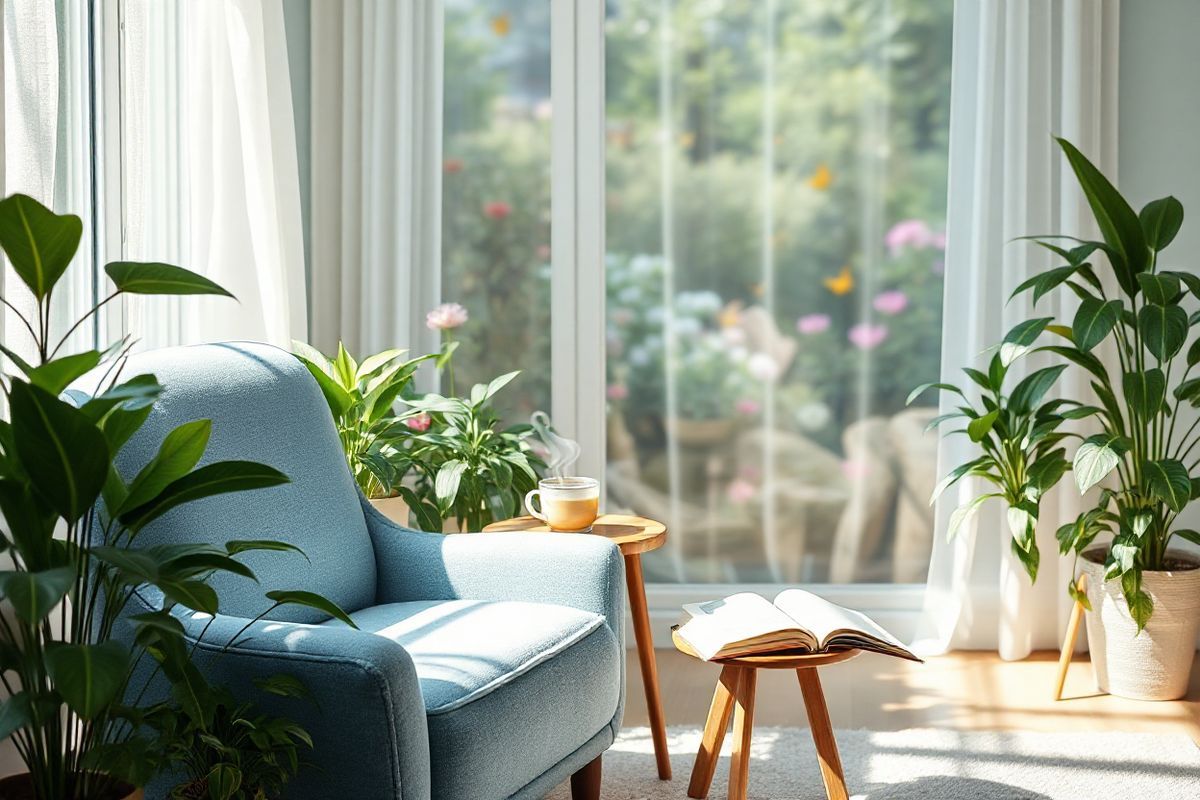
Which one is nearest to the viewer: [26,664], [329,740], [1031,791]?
[26,664]

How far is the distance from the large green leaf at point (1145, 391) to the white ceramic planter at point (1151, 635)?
42 centimetres

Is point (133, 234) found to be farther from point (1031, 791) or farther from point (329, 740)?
point (1031, 791)

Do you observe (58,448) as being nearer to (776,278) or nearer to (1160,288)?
(1160,288)

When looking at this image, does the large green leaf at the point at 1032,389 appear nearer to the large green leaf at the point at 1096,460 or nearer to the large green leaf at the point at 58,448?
the large green leaf at the point at 1096,460

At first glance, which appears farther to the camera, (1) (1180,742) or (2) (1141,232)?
(2) (1141,232)

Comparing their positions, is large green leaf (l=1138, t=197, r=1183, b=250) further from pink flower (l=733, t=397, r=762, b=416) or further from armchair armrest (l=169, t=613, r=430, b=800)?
armchair armrest (l=169, t=613, r=430, b=800)

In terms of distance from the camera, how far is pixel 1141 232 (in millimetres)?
3023

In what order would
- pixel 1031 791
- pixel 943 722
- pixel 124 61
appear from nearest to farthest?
pixel 1031 791
pixel 124 61
pixel 943 722

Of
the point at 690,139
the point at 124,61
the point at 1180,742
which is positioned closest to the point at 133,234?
the point at 124,61

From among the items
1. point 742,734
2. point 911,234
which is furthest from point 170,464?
point 911,234

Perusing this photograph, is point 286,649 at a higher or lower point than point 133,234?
lower

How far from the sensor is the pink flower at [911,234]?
3643 millimetres

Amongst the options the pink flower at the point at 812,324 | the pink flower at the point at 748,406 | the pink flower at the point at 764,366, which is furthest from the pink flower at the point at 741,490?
the pink flower at the point at 812,324

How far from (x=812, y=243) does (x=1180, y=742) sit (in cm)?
165
